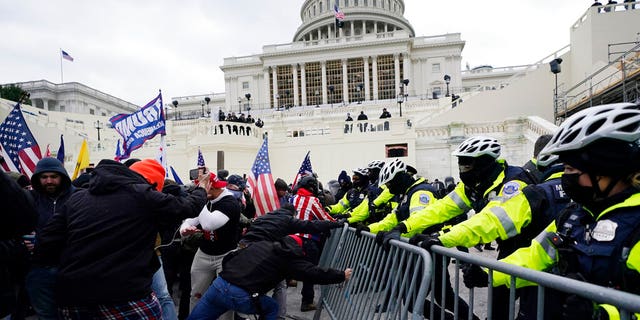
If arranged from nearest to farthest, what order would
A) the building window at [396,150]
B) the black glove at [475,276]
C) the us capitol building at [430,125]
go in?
1. the black glove at [475,276]
2. the us capitol building at [430,125]
3. the building window at [396,150]

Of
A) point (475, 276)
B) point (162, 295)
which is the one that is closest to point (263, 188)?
point (162, 295)

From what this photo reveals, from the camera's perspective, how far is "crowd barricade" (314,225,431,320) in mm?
2697

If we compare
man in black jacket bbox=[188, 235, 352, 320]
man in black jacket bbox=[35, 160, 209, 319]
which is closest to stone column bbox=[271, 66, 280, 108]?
man in black jacket bbox=[188, 235, 352, 320]

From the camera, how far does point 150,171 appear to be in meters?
3.14

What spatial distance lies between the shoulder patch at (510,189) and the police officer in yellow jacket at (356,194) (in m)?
4.47

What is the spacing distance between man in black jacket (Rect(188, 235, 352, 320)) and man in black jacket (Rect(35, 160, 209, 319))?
28.4 inches

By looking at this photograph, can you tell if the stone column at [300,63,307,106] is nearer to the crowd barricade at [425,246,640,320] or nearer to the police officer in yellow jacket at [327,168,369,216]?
the police officer in yellow jacket at [327,168,369,216]

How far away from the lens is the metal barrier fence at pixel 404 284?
1567 millimetres

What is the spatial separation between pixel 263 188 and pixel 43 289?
144 inches

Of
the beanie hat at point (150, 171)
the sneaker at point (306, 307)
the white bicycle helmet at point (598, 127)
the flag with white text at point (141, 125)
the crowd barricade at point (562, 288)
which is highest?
the flag with white text at point (141, 125)

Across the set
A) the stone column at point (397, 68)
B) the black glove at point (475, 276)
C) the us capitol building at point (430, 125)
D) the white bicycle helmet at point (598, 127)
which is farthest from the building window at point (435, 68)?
the black glove at point (475, 276)

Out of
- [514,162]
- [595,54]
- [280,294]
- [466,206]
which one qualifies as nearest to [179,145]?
[514,162]

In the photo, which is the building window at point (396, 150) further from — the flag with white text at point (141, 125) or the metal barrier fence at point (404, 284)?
the metal barrier fence at point (404, 284)

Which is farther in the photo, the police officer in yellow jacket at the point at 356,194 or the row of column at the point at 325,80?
the row of column at the point at 325,80
